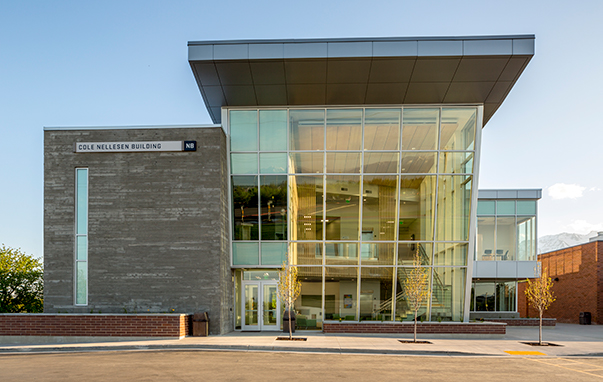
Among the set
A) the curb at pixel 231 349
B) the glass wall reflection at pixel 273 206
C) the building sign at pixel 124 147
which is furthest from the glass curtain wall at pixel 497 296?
the building sign at pixel 124 147

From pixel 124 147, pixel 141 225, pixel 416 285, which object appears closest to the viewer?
pixel 416 285

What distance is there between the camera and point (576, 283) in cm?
3406

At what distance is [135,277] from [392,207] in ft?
34.0

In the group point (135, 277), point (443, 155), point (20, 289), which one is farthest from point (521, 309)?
point (20, 289)

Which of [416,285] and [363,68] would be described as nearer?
[363,68]

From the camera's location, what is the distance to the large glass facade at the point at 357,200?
1953cm

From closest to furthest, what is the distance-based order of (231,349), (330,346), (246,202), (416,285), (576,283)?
1. (231,349)
2. (330,346)
3. (416,285)
4. (246,202)
5. (576,283)

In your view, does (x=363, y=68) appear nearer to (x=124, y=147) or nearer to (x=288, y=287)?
(x=288, y=287)

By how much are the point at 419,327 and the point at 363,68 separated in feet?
33.2

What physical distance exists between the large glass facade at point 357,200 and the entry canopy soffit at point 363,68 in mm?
1101

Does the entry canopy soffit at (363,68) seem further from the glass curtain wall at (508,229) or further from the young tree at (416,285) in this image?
the glass curtain wall at (508,229)

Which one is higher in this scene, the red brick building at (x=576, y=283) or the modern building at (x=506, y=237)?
the modern building at (x=506, y=237)

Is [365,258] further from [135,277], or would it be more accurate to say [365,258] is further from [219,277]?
[135,277]

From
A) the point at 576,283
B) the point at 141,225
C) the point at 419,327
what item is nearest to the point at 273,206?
the point at 141,225
